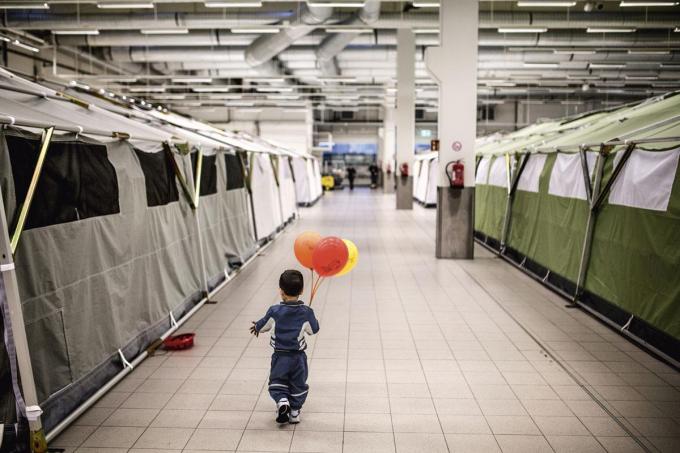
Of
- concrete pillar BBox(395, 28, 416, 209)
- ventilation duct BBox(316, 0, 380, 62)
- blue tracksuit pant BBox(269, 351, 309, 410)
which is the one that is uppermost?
ventilation duct BBox(316, 0, 380, 62)

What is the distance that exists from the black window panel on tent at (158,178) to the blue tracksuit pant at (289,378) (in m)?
2.53

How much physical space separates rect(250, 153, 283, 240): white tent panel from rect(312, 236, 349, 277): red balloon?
6.71 m

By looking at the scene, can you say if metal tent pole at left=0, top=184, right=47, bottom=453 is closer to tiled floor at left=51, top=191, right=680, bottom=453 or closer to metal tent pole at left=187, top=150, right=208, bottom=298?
tiled floor at left=51, top=191, right=680, bottom=453

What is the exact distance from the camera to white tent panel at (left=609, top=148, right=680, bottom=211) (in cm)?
495

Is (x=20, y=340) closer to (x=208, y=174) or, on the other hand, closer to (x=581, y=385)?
(x=581, y=385)

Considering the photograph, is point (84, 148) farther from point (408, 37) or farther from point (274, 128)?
point (274, 128)

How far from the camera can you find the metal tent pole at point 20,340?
312 centimetres

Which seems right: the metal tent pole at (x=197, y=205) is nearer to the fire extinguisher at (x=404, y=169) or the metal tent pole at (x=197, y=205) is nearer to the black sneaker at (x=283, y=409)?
the black sneaker at (x=283, y=409)

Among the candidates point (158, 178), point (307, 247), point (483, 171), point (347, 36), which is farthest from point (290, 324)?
point (347, 36)

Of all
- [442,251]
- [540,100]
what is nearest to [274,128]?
[540,100]

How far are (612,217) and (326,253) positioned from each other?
3.84 meters

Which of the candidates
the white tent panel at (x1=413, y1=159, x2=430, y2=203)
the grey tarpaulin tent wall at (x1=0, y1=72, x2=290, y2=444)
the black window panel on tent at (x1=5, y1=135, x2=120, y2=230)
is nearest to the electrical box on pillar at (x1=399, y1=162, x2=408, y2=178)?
the white tent panel at (x1=413, y1=159, x2=430, y2=203)

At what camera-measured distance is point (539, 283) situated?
8125mm

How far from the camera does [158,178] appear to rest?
18.7 ft
